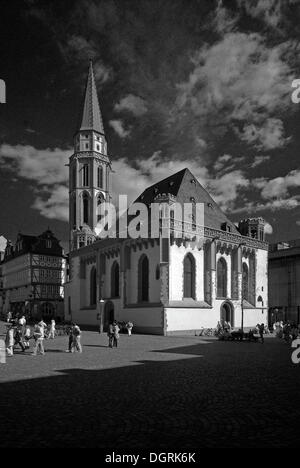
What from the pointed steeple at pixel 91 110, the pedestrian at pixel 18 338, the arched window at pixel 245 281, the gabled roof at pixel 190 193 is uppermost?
the pointed steeple at pixel 91 110

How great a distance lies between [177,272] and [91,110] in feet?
153

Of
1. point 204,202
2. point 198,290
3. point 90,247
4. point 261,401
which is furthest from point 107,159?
point 261,401

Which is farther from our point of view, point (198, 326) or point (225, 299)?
point (225, 299)

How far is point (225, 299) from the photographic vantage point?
45.9m

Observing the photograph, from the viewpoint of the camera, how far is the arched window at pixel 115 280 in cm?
5028

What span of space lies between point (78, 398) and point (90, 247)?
45.9 metres

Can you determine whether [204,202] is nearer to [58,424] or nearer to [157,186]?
[157,186]

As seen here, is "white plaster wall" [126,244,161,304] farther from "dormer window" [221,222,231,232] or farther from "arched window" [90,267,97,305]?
"arched window" [90,267,97,305]

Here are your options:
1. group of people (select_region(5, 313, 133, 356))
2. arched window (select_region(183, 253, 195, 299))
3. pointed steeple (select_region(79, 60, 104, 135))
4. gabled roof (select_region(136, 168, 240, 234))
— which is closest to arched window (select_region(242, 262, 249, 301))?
gabled roof (select_region(136, 168, 240, 234))

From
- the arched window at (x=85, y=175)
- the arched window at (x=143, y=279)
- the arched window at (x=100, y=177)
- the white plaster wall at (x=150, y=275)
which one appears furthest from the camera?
the arched window at (x=100, y=177)

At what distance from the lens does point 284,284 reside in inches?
2398

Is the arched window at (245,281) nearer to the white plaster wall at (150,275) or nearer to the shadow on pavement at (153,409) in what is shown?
the white plaster wall at (150,275)

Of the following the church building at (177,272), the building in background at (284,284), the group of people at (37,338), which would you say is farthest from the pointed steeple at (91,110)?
the group of people at (37,338)

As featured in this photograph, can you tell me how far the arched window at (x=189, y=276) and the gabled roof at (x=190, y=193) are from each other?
484cm
